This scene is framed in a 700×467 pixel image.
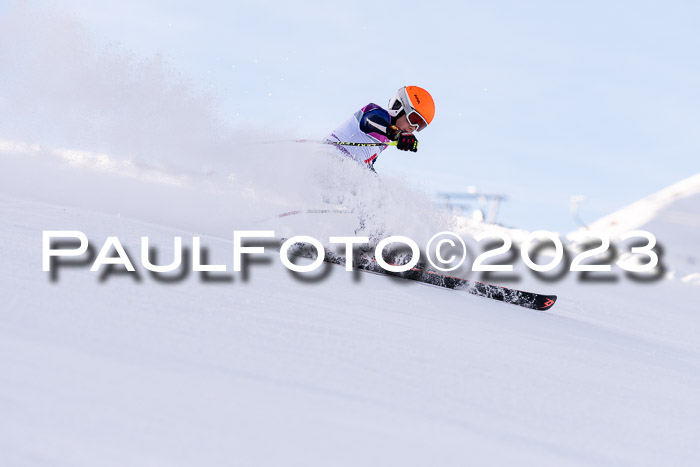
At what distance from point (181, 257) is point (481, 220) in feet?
68.3

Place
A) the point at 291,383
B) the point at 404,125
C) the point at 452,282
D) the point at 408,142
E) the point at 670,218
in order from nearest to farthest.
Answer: the point at 291,383 → the point at 452,282 → the point at 408,142 → the point at 404,125 → the point at 670,218

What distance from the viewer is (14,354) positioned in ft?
6.47

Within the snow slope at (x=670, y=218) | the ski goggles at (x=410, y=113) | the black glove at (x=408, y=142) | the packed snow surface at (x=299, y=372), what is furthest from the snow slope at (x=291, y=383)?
the snow slope at (x=670, y=218)

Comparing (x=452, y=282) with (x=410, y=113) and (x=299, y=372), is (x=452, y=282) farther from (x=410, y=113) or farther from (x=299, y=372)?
(x=299, y=372)

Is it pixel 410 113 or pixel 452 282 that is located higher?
pixel 410 113

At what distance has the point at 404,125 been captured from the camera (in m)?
7.41

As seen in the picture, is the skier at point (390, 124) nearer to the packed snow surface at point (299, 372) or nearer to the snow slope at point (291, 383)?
the packed snow surface at point (299, 372)

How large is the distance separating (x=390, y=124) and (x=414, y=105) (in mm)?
324

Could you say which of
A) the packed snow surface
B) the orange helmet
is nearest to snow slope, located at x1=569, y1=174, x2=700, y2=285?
the orange helmet

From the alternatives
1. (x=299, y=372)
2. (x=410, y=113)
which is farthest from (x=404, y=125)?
(x=299, y=372)

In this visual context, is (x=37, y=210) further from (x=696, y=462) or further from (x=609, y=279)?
(x=609, y=279)

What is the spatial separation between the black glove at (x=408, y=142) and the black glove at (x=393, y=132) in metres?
0.05

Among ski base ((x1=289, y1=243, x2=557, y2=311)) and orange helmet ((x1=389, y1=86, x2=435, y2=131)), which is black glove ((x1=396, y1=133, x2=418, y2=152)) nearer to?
orange helmet ((x1=389, y1=86, x2=435, y2=131))

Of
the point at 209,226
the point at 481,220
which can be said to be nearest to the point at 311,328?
the point at 209,226
